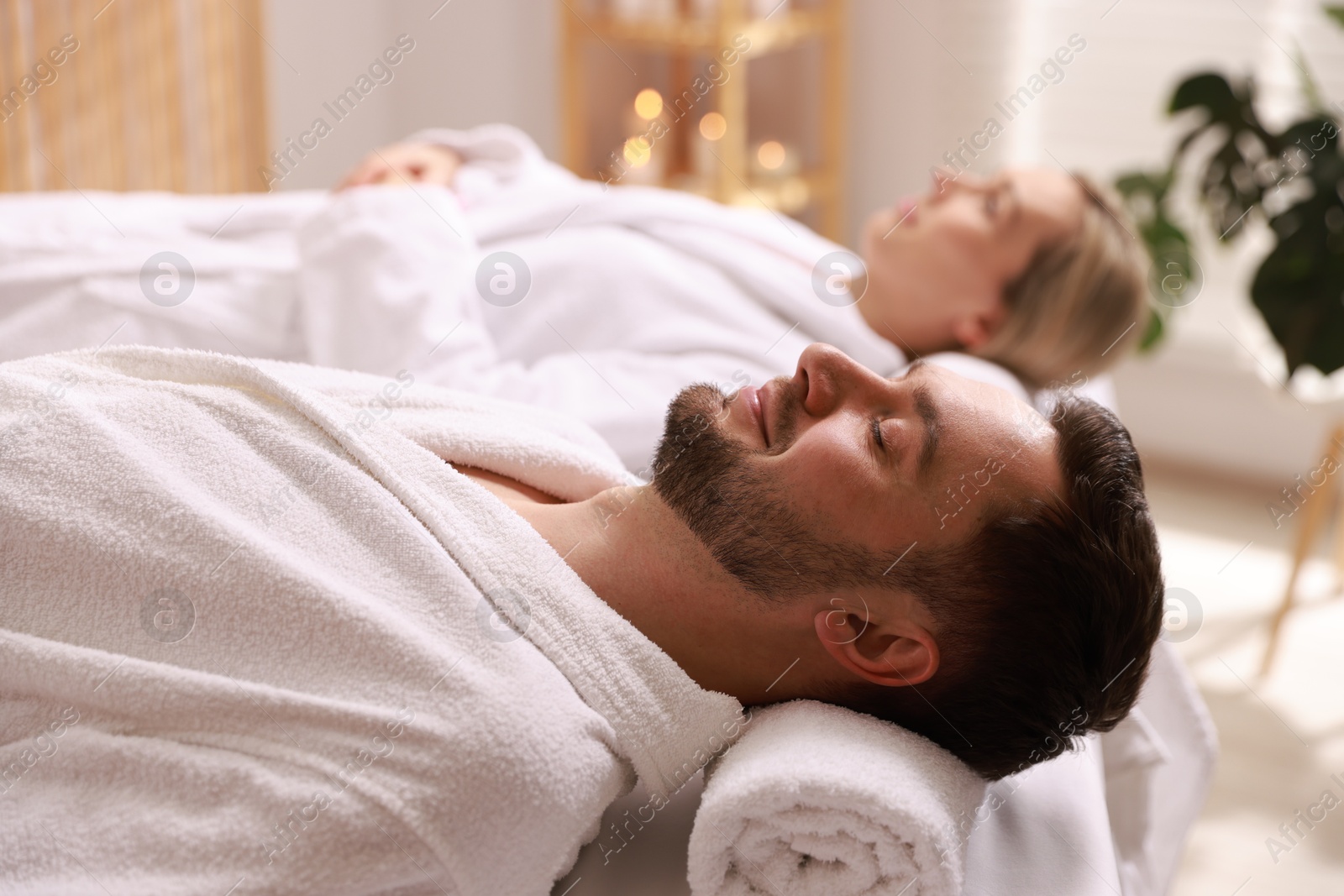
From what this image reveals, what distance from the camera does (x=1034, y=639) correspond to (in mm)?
818

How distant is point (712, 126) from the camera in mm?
2758

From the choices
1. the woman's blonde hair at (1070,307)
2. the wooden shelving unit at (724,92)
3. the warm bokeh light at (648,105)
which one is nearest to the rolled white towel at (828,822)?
the woman's blonde hair at (1070,307)

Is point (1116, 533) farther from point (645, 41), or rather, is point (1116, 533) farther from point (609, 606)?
point (645, 41)

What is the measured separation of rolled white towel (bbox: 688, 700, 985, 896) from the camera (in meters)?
0.73

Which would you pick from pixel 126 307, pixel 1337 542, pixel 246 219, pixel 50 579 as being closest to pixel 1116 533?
pixel 50 579

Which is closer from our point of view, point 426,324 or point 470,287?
point 426,324

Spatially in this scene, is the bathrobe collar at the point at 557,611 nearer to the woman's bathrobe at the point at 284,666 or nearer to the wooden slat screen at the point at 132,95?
the woman's bathrobe at the point at 284,666

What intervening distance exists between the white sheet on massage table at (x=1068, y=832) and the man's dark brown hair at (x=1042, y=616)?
0.09 metres

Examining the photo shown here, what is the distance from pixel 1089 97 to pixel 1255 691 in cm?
151

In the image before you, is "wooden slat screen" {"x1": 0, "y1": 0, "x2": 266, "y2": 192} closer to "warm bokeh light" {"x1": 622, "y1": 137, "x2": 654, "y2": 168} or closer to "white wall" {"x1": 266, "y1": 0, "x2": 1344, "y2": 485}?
"white wall" {"x1": 266, "y1": 0, "x2": 1344, "y2": 485}

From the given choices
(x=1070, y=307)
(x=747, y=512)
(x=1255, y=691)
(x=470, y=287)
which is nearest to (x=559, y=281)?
(x=470, y=287)

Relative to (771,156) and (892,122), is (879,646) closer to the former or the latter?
(771,156)

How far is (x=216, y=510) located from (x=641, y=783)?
38 cm

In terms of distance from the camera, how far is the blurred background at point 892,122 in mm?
2156
